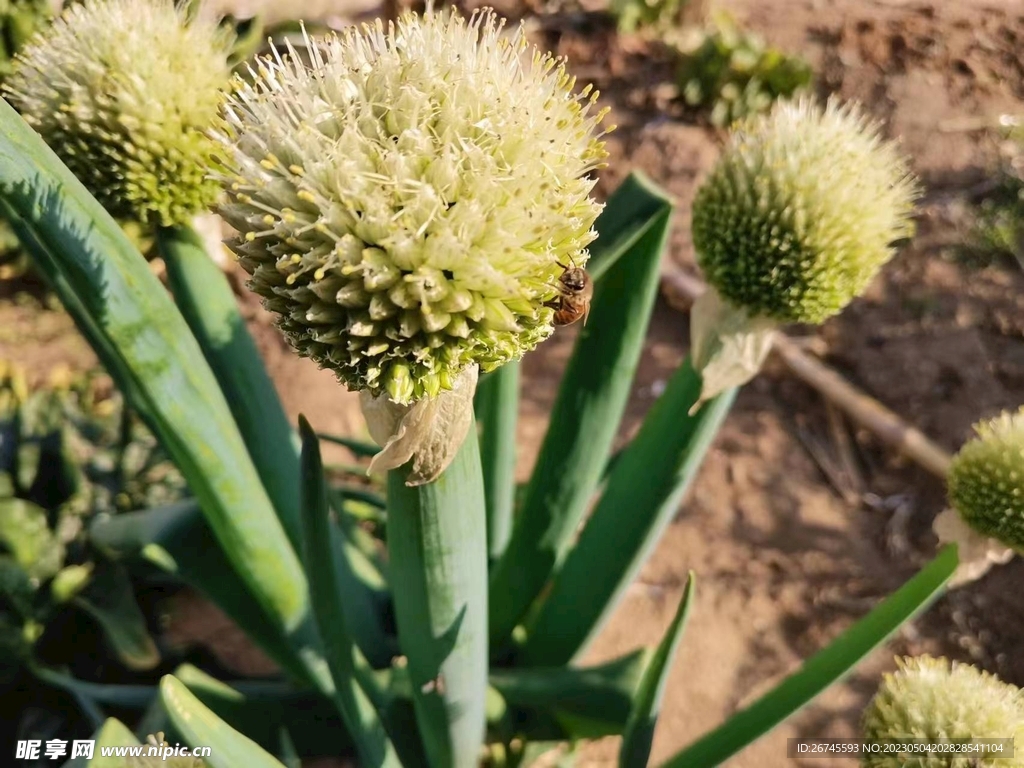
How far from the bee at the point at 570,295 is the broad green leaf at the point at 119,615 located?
3.85ft

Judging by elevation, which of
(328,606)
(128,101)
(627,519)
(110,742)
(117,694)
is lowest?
(117,694)

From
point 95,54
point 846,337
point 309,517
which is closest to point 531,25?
point 846,337

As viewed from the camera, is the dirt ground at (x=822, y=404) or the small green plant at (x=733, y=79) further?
the small green plant at (x=733, y=79)

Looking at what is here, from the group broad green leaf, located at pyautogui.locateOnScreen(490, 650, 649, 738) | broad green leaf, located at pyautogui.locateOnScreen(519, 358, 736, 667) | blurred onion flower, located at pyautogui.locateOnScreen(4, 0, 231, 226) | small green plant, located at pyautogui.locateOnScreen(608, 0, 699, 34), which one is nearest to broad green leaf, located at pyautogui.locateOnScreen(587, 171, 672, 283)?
broad green leaf, located at pyautogui.locateOnScreen(519, 358, 736, 667)

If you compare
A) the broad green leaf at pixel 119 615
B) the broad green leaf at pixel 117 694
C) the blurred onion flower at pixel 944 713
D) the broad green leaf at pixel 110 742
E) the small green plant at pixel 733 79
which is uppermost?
the small green plant at pixel 733 79

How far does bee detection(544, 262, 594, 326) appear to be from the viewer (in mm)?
672

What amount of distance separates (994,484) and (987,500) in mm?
28

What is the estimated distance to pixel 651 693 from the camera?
0.97 metres

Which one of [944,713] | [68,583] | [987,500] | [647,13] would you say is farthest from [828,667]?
[647,13]

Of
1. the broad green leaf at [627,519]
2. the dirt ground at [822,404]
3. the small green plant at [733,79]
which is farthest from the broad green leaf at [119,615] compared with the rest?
the small green plant at [733,79]

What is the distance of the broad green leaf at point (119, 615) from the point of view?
4.56 ft

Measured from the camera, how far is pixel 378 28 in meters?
0.68

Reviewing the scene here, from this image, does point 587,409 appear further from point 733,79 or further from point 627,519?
point 733,79

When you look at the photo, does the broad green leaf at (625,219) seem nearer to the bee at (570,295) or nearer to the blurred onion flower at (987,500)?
the bee at (570,295)
